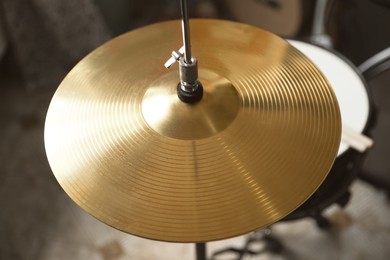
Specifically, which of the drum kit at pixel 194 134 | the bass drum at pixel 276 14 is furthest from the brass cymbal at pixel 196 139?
the bass drum at pixel 276 14

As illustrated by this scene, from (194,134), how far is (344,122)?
0.46 metres

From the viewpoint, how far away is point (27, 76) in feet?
5.64

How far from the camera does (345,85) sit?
1.08 metres

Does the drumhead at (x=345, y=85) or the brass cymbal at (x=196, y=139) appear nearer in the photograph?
the brass cymbal at (x=196, y=139)

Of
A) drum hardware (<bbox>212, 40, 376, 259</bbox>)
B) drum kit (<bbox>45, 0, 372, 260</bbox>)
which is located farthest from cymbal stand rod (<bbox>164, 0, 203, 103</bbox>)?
drum hardware (<bbox>212, 40, 376, 259</bbox>)

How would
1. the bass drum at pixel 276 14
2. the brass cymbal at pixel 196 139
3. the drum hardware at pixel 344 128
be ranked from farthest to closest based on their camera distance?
1. the bass drum at pixel 276 14
2. the drum hardware at pixel 344 128
3. the brass cymbal at pixel 196 139

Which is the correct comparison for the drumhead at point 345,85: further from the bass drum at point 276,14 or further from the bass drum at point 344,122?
the bass drum at point 276,14

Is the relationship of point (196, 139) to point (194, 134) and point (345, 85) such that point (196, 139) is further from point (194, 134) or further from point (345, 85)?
point (345, 85)

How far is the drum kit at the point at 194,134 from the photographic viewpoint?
0.63 meters

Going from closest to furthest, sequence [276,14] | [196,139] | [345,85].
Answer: [196,139] → [345,85] → [276,14]

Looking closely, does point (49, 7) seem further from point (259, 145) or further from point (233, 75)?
point (259, 145)

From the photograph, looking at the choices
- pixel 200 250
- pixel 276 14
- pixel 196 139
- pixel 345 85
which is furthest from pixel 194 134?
pixel 276 14

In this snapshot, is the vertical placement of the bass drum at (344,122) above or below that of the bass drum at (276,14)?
below

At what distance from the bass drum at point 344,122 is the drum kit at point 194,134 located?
0.96 ft
